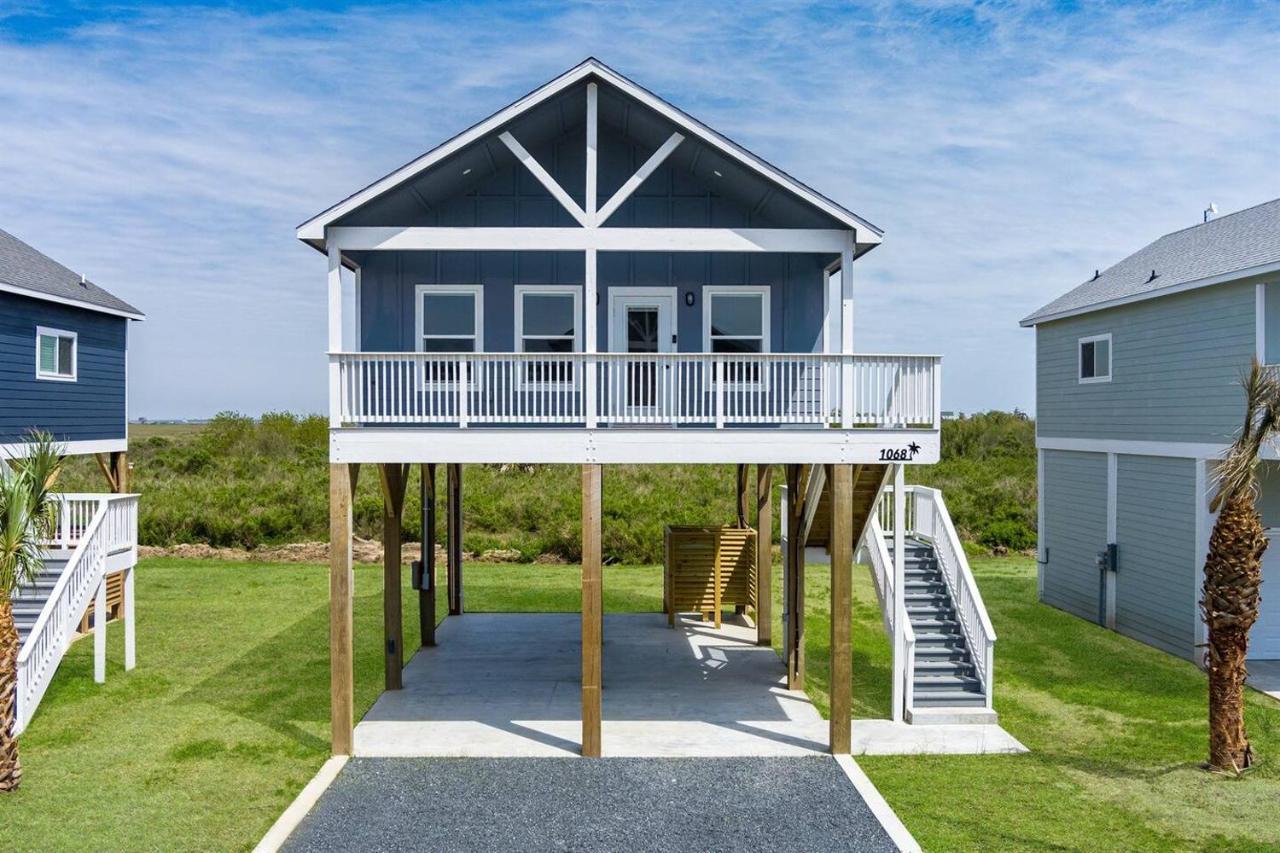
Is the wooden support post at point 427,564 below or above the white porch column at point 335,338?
below

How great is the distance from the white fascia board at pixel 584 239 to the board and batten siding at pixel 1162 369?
790 cm

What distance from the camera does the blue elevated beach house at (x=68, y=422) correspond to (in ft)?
43.2

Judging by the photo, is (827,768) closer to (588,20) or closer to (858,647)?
(858,647)

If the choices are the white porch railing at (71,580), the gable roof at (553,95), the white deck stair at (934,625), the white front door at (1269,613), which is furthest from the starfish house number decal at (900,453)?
the white porch railing at (71,580)

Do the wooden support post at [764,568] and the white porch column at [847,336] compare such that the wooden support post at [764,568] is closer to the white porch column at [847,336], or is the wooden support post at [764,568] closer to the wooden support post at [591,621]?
the white porch column at [847,336]

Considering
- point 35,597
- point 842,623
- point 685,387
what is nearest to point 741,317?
point 685,387

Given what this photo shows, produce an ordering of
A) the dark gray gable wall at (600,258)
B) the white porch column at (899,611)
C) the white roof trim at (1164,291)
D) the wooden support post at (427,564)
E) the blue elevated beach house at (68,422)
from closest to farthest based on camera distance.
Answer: the white porch column at (899,611), the blue elevated beach house at (68,422), the dark gray gable wall at (600,258), the white roof trim at (1164,291), the wooden support post at (427,564)

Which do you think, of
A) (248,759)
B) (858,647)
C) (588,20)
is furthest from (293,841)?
(588,20)

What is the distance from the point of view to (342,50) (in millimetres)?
26656

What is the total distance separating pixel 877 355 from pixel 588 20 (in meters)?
8.60

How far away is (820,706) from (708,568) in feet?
17.7

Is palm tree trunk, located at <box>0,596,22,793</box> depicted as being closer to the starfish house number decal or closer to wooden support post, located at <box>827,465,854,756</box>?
wooden support post, located at <box>827,465,854,756</box>

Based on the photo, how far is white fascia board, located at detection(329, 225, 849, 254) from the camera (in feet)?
37.7

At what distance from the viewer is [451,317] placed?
1370 centimetres
